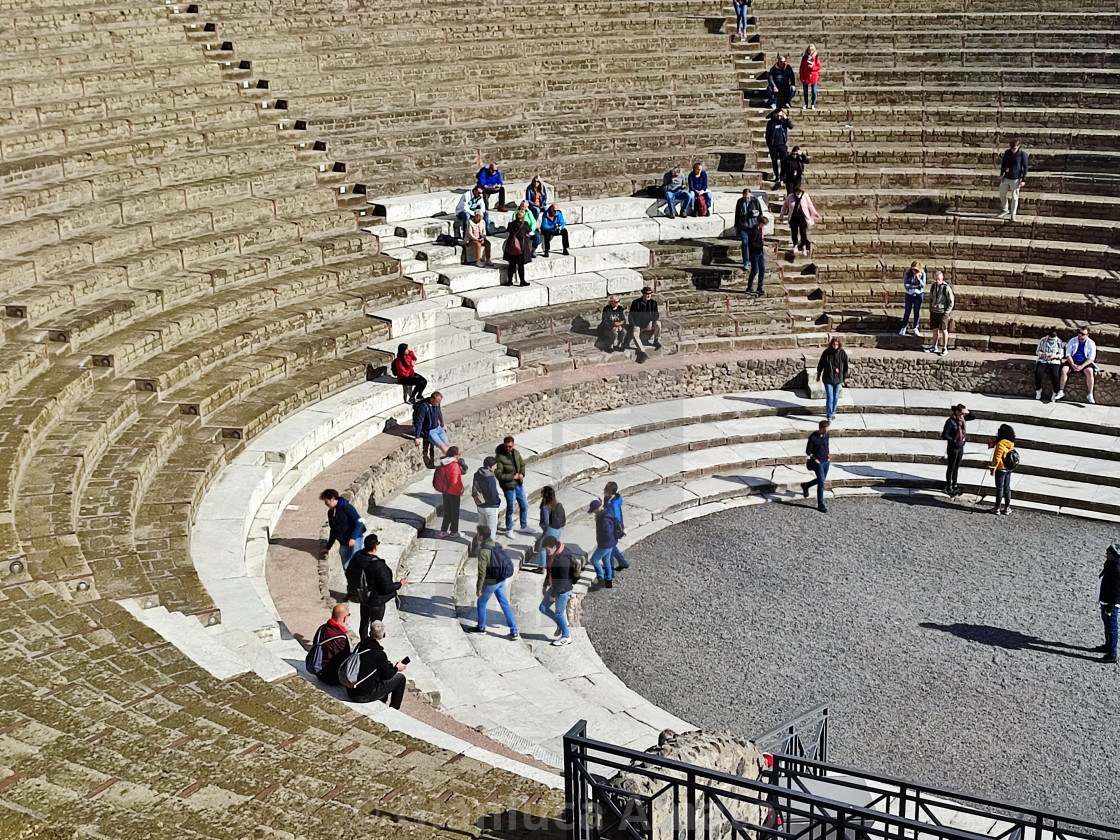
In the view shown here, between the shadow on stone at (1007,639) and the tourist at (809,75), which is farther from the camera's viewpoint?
the tourist at (809,75)

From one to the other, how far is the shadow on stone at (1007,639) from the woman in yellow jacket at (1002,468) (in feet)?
12.5

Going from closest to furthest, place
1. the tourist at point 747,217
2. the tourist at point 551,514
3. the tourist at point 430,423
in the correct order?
the tourist at point 551,514 → the tourist at point 430,423 → the tourist at point 747,217

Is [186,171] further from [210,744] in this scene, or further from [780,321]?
[210,744]

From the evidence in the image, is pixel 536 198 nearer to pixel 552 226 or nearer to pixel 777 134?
pixel 552 226

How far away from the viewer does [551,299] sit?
23.7 m

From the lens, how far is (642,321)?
22.9 m

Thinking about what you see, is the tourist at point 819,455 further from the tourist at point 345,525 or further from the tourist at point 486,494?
the tourist at point 345,525

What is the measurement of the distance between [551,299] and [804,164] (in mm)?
5917

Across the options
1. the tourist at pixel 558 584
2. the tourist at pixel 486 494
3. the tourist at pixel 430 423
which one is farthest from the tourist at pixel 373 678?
the tourist at pixel 430 423

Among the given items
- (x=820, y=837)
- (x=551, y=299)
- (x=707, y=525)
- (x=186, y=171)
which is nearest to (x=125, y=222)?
(x=186, y=171)

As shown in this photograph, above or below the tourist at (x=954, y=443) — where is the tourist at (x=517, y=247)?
above

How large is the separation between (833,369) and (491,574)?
8.68 m

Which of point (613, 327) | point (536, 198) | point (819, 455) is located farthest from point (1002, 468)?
point (536, 198)

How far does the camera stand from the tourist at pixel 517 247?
2297 centimetres
